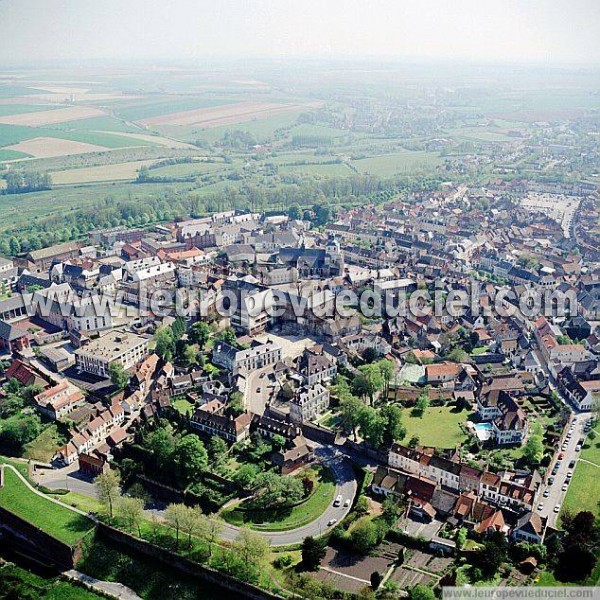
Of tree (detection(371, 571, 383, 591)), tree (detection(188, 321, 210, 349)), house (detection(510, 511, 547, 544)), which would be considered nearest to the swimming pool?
house (detection(510, 511, 547, 544))

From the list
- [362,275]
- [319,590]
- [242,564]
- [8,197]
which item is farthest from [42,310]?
[8,197]

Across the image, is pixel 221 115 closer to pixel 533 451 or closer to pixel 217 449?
pixel 217 449

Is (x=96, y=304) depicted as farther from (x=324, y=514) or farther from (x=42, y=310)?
(x=324, y=514)

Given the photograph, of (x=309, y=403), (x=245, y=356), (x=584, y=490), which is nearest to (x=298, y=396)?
(x=309, y=403)

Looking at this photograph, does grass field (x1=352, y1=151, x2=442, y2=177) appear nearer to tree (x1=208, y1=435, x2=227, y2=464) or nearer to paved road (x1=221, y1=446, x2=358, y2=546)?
paved road (x1=221, y1=446, x2=358, y2=546)

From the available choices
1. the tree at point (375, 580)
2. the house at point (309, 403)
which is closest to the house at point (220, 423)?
the house at point (309, 403)

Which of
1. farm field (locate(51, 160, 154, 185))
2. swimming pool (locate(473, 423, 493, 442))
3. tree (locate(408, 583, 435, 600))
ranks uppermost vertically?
farm field (locate(51, 160, 154, 185))

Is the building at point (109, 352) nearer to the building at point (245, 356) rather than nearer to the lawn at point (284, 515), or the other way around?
the building at point (245, 356)
